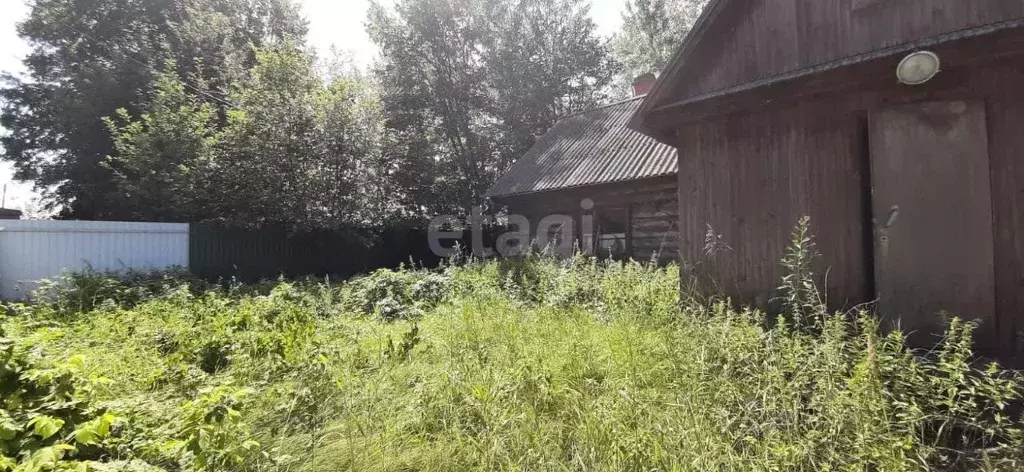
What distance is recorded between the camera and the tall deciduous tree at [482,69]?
19422 mm

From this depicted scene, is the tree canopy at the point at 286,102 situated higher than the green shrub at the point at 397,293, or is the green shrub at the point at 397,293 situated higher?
the tree canopy at the point at 286,102

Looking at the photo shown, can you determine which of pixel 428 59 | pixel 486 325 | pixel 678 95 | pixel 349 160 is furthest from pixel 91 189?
pixel 678 95

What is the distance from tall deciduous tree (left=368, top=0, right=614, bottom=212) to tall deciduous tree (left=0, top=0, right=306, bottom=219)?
19.6 feet

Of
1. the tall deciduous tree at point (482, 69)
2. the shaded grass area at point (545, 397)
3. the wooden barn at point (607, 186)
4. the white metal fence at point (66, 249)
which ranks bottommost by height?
the shaded grass area at point (545, 397)

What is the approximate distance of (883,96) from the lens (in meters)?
4.30

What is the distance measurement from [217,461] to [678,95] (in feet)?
18.3

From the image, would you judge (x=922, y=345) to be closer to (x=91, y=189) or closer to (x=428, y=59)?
(x=428, y=59)

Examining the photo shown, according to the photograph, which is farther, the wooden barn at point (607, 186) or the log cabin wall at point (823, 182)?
the wooden barn at point (607, 186)

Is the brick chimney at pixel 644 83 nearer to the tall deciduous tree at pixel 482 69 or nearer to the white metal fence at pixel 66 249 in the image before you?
the tall deciduous tree at pixel 482 69

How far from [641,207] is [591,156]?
96.7 inches

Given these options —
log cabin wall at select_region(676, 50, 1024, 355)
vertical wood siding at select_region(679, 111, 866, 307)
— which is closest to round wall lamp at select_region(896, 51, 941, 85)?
log cabin wall at select_region(676, 50, 1024, 355)

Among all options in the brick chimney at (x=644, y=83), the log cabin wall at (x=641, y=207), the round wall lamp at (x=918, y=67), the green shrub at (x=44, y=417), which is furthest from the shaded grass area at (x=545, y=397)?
the brick chimney at (x=644, y=83)

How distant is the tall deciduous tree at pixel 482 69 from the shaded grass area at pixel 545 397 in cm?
1484

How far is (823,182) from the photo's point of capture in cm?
460
